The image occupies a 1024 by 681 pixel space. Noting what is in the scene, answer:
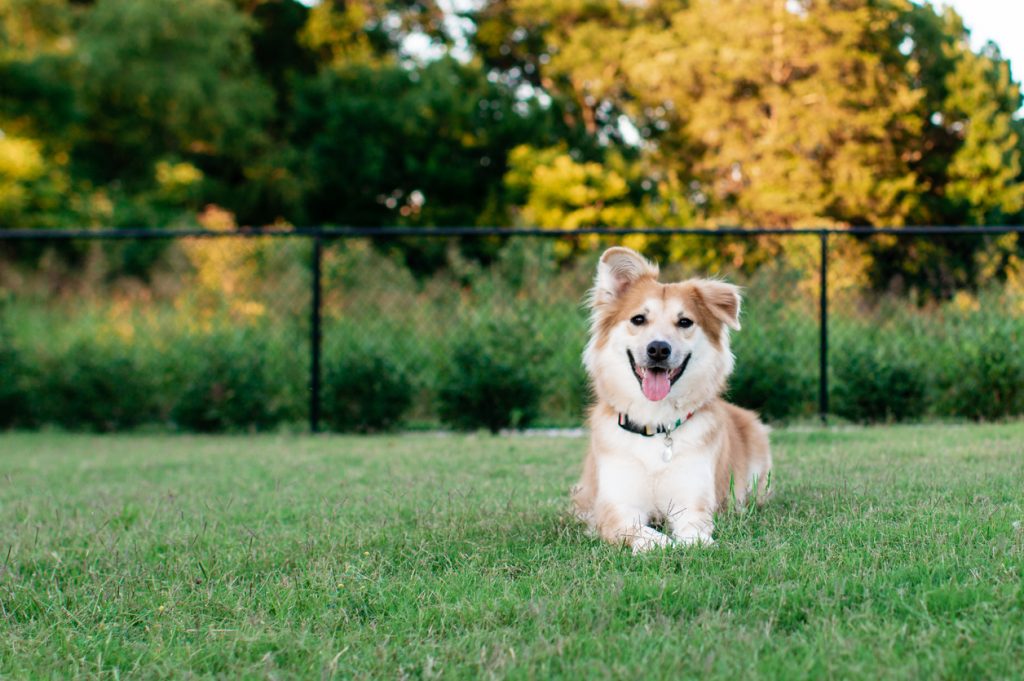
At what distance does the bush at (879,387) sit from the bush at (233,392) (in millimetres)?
5232

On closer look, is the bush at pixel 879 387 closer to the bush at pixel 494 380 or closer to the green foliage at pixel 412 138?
the bush at pixel 494 380

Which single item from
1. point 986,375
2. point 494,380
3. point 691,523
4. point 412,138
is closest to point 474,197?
point 412,138

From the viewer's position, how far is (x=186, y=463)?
6.51 m

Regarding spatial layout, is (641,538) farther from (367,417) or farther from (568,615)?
(367,417)

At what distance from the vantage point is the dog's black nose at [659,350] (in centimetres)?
357

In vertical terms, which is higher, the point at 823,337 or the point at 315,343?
the point at 823,337

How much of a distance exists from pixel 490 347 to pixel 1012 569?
5851 millimetres

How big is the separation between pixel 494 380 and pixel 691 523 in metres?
4.71

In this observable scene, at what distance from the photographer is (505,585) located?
2756mm

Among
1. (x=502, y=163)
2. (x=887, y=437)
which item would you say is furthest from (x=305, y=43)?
(x=887, y=437)

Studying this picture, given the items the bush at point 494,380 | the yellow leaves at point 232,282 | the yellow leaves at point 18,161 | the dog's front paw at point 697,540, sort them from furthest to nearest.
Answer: the yellow leaves at point 18,161
the yellow leaves at point 232,282
the bush at point 494,380
the dog's front paw at point 697,540

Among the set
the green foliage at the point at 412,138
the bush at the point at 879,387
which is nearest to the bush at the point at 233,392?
the bush at the point at 879,387

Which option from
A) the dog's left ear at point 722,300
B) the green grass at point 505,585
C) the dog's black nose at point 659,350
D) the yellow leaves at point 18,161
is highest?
the yellow leaves at point 18,161

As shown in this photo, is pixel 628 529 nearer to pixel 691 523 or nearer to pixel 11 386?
pixel 691 523
